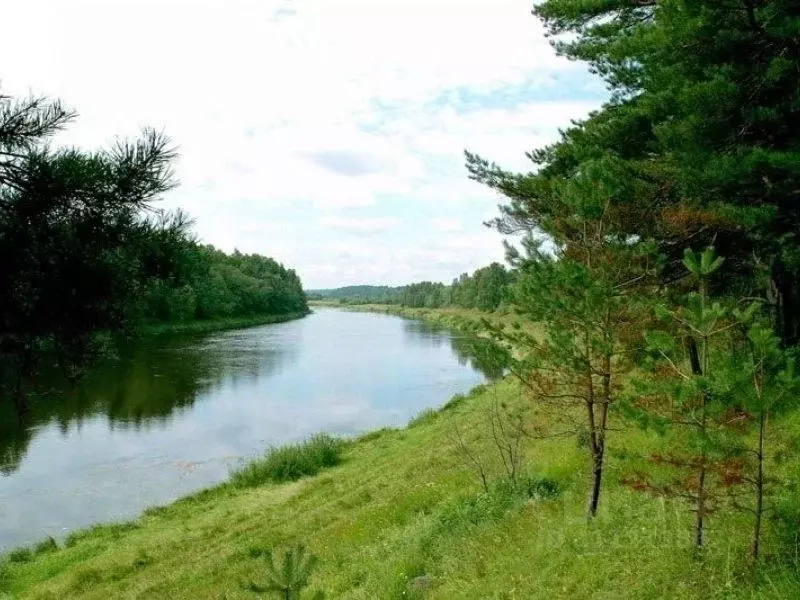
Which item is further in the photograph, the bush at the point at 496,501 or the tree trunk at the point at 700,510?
the bush at the point at 496,501

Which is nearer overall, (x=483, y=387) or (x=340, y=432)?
(x=340, y=432)

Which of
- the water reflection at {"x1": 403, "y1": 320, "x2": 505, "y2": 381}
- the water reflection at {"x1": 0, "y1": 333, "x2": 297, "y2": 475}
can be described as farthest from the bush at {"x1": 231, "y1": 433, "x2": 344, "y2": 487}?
the water reflection at {"x1": 403, "y1": 320, "x2": 505, "y2": 381}

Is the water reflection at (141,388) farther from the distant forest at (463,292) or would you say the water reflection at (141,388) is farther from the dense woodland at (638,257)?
the distant forest at (463,292)

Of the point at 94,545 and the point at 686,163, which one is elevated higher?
the point at 686,163

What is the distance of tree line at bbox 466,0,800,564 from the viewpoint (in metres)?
5.53

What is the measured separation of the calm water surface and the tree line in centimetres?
539

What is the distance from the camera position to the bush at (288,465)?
19328mm

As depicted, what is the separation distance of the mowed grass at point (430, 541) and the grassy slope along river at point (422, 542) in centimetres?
3

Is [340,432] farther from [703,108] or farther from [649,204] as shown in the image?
[703,108]

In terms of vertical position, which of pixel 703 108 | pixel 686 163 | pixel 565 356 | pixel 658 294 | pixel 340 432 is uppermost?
pixel 703 108

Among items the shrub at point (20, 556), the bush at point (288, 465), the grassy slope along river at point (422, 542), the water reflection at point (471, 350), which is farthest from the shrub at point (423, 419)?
the shrub at point (20, 556)

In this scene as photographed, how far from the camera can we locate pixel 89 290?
13.8ft

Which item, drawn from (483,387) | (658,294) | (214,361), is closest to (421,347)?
(214,361)

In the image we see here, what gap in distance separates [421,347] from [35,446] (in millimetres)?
44460
